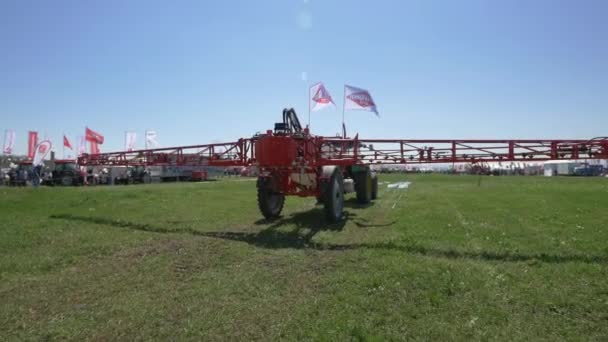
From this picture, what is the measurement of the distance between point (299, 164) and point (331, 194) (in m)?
1.43

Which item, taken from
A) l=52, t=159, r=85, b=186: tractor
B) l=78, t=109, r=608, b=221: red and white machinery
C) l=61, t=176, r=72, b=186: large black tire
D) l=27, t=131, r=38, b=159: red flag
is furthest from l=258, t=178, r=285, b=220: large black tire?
l=27, t=131, r=38, b=159: red flag

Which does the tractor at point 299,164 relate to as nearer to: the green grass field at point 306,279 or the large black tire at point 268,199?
the large black tire at point 268,199

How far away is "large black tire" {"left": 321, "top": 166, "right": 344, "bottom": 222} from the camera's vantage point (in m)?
13.7

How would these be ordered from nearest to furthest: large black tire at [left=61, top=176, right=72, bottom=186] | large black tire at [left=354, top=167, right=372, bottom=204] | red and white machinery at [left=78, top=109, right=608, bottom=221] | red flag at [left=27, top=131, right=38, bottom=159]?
1. red and white machinery at [left=78, top=109, right=608, bottom=221]
2. large black tire at [left=354, top=167, right=372, bottom=204]
3. large black tire at [left=61, top=176, right=72, bottom=186]
4. red flag at [left=27, top=131, right=38, bottom=159]

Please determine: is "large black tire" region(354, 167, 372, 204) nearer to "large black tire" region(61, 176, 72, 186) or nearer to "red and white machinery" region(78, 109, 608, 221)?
"red and white machinery" region(78, 109, 608, 221)

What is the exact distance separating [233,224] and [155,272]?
6195mm

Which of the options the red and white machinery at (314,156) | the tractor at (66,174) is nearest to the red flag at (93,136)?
the tractor at (66,174)

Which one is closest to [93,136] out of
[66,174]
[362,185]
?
[66,174]

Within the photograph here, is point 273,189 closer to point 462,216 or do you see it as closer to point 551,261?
point 462,216

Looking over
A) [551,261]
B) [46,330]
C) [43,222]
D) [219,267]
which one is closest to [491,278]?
[551,261]

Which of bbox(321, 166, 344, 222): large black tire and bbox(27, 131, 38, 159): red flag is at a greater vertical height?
bbox(27, 131, 38, 159): red flag

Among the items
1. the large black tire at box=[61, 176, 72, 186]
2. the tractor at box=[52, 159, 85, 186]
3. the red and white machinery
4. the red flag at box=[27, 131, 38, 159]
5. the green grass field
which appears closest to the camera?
the green grass field

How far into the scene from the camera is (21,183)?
38750 mm

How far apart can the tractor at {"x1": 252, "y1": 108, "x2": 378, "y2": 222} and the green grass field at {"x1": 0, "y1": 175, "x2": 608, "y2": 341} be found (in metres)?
1.16
